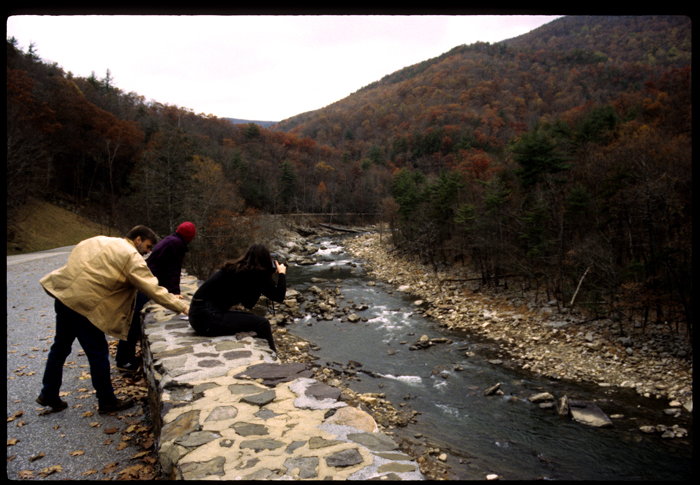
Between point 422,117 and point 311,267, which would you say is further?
point 422,117

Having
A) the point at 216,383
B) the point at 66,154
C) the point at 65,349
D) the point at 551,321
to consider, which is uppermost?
the point at 66,154

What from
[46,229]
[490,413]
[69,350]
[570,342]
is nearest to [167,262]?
[69,350]

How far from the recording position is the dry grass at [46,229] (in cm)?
2150

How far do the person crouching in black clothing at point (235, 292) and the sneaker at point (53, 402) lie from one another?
1445mm

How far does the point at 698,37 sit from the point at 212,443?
3253 mm

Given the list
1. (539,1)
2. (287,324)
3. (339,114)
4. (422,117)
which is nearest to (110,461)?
(539,1)

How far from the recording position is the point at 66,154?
113ft

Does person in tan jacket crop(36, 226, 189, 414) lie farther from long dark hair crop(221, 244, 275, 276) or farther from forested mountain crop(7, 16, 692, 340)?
forested mountain crop(7, 16, 692, 340)

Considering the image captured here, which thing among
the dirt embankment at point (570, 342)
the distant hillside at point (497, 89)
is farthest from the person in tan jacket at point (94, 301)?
the distant hillside at point (497, 89)

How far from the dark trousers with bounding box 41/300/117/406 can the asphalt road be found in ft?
Answer: 0.94

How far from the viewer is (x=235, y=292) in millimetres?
4316

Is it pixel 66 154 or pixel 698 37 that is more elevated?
pixel 66 154

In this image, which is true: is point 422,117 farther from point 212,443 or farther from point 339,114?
point 212,443

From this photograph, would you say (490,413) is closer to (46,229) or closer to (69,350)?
(69,350)
